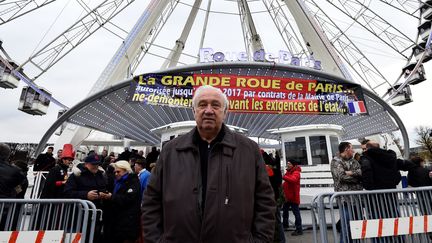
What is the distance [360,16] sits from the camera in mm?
16359

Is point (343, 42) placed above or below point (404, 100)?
above

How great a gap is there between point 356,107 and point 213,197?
11.8 m

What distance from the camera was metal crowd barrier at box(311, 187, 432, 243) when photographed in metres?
3.67

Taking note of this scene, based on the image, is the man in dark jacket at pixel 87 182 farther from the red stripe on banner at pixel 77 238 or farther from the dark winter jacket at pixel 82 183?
the red stripe on banner at pixel 77 238

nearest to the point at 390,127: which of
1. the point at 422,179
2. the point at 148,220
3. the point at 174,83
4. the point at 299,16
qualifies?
the point at 299,16

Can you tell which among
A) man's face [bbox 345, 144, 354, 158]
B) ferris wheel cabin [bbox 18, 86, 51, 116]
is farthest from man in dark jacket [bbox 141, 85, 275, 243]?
ferris wheel cabin [bbox 18, 86, 51, 116]

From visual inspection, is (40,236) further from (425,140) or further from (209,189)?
(425,140)

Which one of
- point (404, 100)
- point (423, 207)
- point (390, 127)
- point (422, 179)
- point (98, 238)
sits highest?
point (404, 100)

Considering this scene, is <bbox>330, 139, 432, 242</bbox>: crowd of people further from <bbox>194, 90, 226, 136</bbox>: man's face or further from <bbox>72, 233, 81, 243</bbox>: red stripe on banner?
<bbox>72, 233, 81, 243</bbox>: red stripe on banner

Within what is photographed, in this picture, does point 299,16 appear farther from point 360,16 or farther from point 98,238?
point 98,238

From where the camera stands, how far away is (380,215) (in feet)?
12.6

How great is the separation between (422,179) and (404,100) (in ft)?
41.6

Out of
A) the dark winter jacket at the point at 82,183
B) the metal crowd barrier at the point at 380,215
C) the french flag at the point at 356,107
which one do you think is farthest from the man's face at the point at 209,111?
the french flag at the point at 356,107

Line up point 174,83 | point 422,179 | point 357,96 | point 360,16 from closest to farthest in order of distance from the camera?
point 422,179, point 174,83, point 357,96, point 360,16
